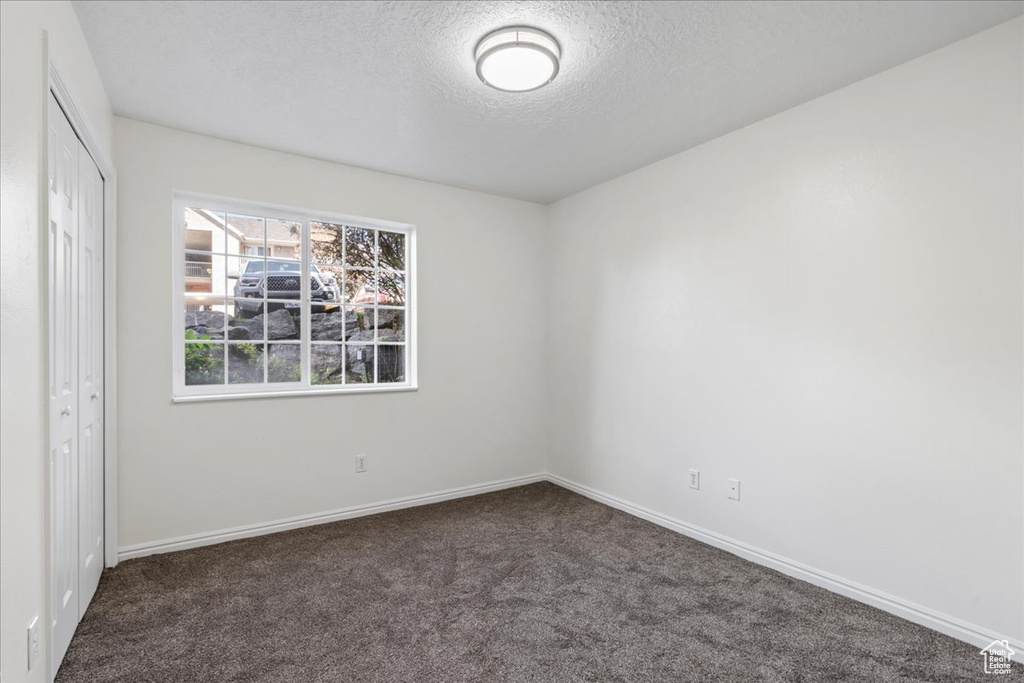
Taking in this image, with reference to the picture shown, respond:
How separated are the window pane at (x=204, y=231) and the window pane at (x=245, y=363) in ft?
2.09

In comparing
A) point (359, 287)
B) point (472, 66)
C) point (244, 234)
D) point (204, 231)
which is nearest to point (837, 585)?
point (472, 66)

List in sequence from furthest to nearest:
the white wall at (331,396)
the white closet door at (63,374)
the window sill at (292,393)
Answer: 1. the window sill at (292,393)
2. the white wall at (331,396)
3. the white closet door at (63,374)

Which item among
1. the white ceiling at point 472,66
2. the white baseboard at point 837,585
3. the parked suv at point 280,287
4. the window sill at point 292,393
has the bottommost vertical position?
the white baseboard at point 837,585

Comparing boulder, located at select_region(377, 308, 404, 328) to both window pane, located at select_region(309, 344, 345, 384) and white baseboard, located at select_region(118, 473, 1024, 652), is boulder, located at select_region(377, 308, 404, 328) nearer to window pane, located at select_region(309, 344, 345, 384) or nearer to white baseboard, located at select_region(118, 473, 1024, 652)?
window pane, located at select_region(309, 344, 345, 384)

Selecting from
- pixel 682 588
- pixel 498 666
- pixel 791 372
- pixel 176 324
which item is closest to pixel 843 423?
pixel 791 372

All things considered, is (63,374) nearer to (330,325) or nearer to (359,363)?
(330,325)

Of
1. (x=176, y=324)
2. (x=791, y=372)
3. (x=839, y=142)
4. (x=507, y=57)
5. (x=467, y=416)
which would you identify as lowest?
(x=467, y=416)

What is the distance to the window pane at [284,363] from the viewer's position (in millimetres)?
3420

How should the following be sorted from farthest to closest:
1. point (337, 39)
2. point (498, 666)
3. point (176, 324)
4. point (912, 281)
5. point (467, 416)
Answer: point (467, 416) < point (176, 324) < point (912, 281) < point (337, 39) < point (498, 666)

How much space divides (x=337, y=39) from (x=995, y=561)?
137 inches

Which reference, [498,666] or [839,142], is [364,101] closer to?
[839,142]

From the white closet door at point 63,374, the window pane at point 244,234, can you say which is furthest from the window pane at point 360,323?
the white closet door at point 63,374

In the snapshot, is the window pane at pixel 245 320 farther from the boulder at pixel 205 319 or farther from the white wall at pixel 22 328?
the white wall at pixel 22 328

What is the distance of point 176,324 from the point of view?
308cm
